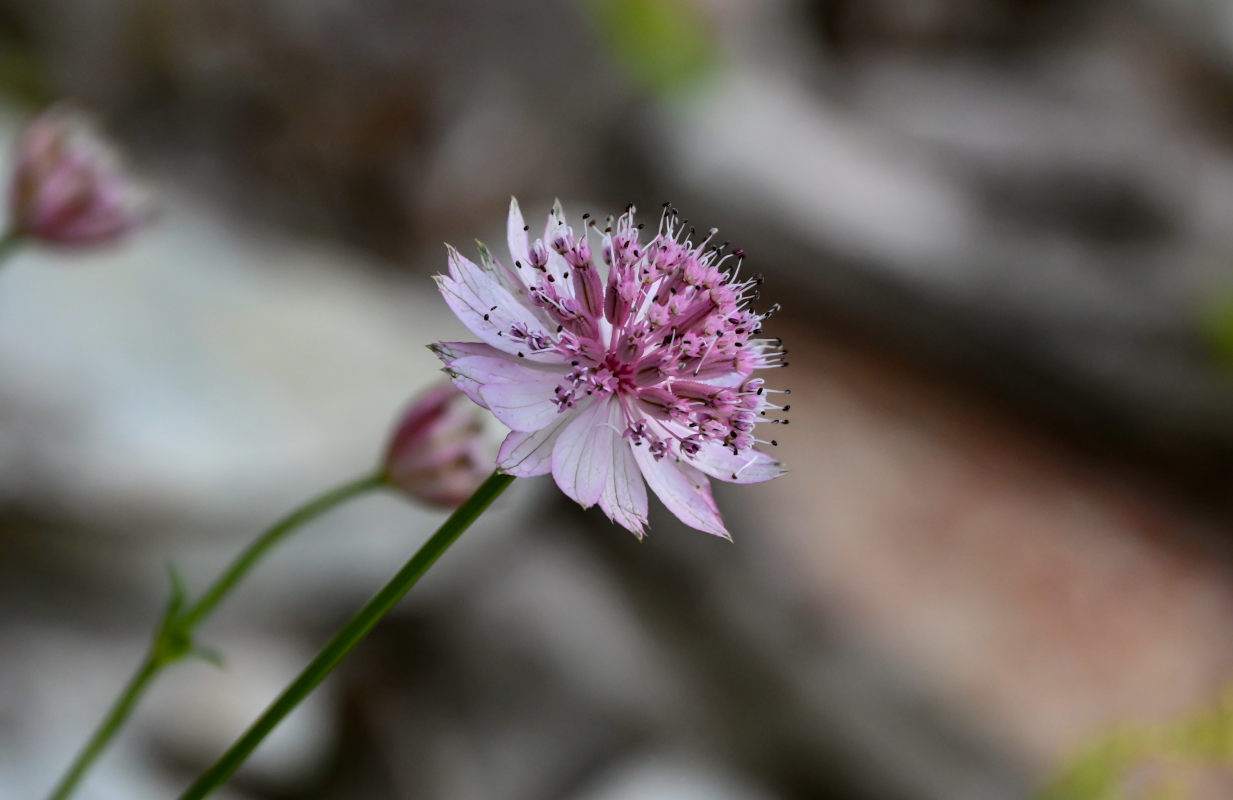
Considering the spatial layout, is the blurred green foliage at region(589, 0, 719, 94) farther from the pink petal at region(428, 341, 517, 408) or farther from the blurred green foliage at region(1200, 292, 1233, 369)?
the pink petal at region(428, 341, 517, 408)

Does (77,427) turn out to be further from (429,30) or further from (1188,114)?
(1188,114)

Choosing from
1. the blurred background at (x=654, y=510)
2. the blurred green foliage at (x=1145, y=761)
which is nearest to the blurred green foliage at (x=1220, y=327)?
the blurred background at (x=654, y=510)

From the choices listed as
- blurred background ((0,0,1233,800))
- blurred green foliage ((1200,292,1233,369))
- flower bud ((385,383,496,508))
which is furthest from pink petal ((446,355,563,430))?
blurred green foliage ((1200,292,1233,369))

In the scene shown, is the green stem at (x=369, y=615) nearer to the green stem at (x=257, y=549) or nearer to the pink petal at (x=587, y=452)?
the pink petal at (x=587, y=452)

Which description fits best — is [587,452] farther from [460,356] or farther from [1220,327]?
[1220,327]

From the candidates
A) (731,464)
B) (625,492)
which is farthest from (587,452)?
(731,464)

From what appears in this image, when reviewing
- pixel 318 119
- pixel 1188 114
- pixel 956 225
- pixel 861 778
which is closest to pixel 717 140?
pixel 956 225
